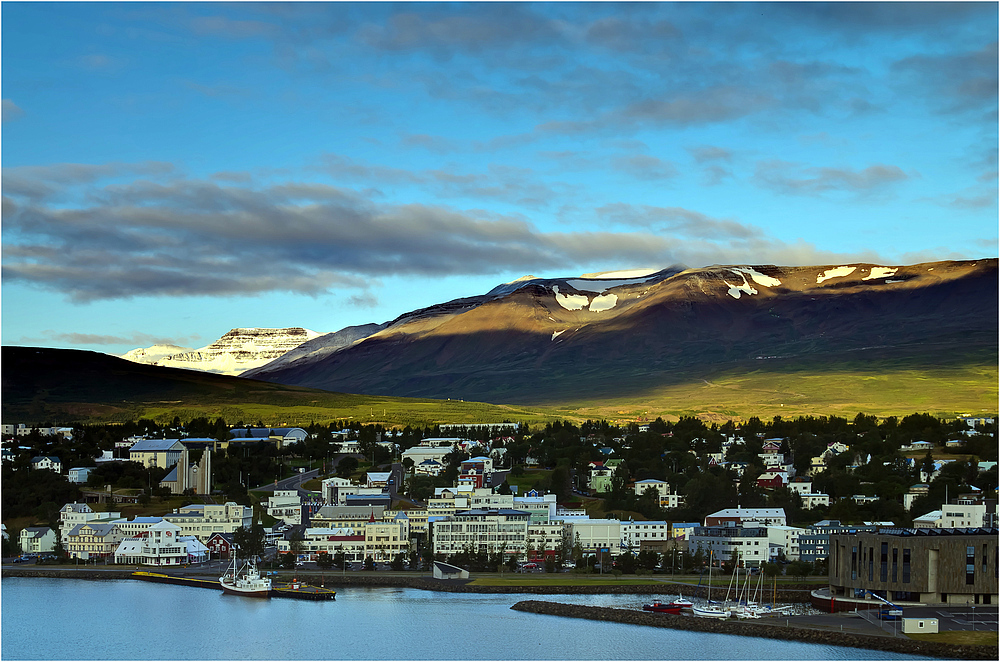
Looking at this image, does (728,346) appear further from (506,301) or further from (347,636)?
(347,636)

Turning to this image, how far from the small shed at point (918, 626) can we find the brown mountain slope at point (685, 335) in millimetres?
92299

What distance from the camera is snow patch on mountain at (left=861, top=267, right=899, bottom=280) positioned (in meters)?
176

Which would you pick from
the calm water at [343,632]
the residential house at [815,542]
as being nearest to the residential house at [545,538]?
the residential house at [815,542]

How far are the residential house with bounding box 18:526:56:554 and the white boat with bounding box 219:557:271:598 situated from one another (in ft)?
45.4

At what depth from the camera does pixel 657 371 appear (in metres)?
140

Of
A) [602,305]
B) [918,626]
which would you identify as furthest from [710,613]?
[602,305]

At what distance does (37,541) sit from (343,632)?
26.4 meters

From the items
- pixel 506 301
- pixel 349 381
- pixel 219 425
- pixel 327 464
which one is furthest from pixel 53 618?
pixel 506 301

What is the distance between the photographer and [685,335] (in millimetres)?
160750

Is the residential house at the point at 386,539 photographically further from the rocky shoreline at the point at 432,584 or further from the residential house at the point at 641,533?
the residential house at the point at 641,533

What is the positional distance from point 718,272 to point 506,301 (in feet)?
103

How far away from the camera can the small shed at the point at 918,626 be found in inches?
1280

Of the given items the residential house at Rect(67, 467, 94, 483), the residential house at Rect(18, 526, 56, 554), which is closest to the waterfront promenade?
the residential house at Rect(18, 526, 56, 554)

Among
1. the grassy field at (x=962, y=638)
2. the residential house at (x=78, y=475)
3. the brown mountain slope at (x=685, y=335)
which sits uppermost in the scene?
the brown mountain slope at (x=685, y=335)
